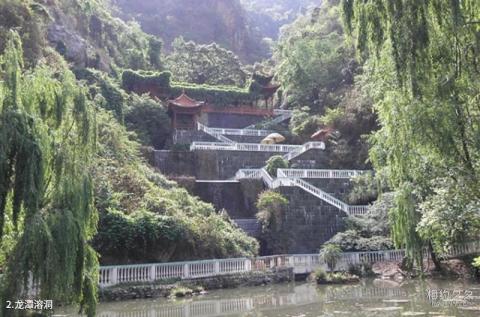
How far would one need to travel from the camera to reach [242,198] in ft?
74.9

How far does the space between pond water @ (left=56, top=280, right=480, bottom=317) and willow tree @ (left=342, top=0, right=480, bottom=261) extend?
2934 mm

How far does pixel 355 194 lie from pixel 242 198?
5088 mm

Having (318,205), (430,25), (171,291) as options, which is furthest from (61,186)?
(318,205)

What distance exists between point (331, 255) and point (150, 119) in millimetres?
16190

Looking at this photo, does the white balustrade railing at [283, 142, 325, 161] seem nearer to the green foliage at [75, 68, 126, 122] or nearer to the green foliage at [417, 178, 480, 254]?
the green foliage at [75, 68, 126, 122]

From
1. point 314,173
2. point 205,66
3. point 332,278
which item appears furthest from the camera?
point 205,66

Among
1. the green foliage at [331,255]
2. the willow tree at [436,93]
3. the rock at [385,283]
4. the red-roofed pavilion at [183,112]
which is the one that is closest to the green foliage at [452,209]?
the willow tree at [436,93]

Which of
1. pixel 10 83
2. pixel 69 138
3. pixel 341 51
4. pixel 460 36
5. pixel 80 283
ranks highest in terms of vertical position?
pixel 341 51

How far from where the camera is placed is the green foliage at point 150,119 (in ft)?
94.0

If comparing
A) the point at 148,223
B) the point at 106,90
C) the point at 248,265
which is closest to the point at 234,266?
the point at 248,265

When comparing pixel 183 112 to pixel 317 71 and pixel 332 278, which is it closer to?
pixel 317 71

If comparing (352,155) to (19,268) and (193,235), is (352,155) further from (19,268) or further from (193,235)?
(19,268)

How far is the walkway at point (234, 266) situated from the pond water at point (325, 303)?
0.82 meters

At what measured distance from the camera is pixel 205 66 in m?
43.8
